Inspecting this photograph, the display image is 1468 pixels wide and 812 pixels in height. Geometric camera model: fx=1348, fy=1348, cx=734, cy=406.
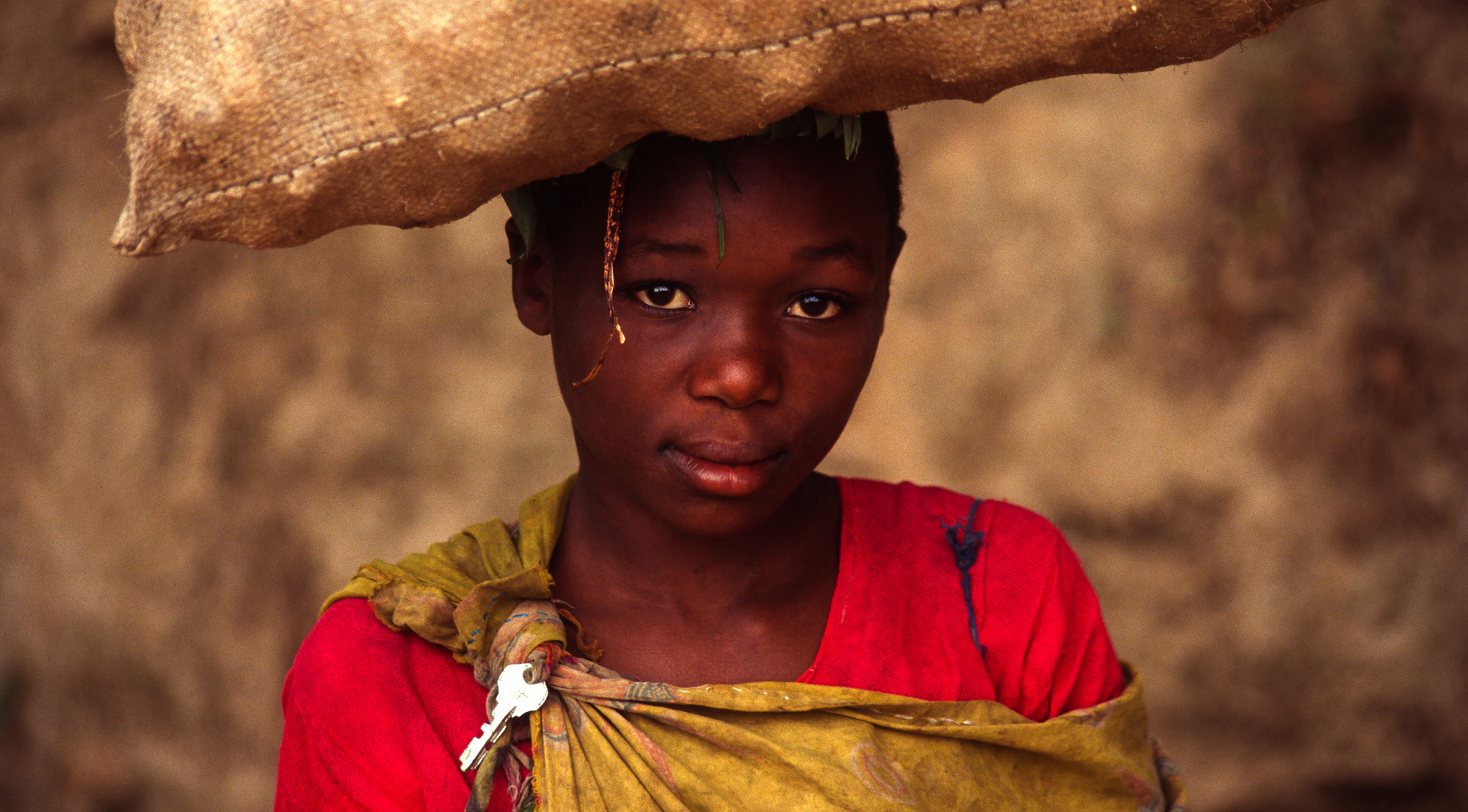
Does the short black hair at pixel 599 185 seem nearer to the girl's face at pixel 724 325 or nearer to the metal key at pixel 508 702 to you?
the girl's face at pixel 724 325

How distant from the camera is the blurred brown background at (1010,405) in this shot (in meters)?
2.93

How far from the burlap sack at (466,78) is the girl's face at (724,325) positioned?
130 millimetres

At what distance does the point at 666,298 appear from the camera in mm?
1374

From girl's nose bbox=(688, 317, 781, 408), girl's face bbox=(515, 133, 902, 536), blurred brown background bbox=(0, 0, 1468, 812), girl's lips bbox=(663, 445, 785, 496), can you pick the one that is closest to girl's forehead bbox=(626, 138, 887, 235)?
girl's face bbox=(515, 133, 902, 536)

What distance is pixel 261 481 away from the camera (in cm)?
306

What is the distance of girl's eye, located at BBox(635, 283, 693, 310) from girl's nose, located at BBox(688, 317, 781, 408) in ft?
0.17

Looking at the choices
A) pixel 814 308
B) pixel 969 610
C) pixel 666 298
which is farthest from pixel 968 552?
pixel 666 298

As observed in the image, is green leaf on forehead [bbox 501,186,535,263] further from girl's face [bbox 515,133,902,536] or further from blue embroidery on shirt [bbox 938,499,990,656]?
blue embroidery on shirt [bbox 938,499,990,656]

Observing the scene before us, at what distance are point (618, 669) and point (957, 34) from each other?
2.59 ft

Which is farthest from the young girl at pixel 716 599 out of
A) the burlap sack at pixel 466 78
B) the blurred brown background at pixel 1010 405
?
the blurred brown background at pixel 1010 405

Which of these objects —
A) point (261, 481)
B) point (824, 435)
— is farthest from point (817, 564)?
point (261, 481)

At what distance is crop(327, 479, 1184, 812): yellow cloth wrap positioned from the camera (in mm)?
1399

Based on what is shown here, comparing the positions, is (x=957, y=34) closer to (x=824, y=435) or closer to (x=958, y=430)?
(x=824, y=435)

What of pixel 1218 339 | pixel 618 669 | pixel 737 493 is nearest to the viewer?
pixel 737 493
